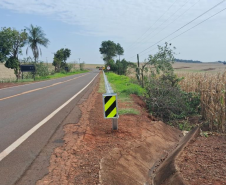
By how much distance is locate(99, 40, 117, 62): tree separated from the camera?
98.2 m

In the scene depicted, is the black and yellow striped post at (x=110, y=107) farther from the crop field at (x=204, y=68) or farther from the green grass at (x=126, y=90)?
the crop field at (x=204, y=68)

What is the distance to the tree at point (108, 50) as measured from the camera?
98.2m

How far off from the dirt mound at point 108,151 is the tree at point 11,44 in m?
23.7

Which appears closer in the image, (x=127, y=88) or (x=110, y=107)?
(x=110, y=107)

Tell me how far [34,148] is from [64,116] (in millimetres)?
3281

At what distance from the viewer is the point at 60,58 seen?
68.4 metres

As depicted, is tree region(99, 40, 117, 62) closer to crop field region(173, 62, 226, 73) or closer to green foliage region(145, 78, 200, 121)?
crop field region(173, 62, 226, 73)

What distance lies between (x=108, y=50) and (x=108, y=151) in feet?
314

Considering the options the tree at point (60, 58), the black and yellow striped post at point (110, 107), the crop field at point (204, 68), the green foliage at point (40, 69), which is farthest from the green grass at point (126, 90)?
the tree at point (60, 58)

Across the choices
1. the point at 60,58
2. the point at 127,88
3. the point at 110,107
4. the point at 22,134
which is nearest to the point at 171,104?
the point at 110,107

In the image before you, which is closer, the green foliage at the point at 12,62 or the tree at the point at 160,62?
the tree at the point at 160,62

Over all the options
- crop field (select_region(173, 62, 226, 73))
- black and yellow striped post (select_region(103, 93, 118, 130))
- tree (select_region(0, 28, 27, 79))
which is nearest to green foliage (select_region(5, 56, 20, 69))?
tree (select_region(0, 28, 27, 79))

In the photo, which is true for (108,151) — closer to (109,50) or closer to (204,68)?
(204,68)

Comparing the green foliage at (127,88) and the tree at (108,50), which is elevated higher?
the tree at (108,50)
